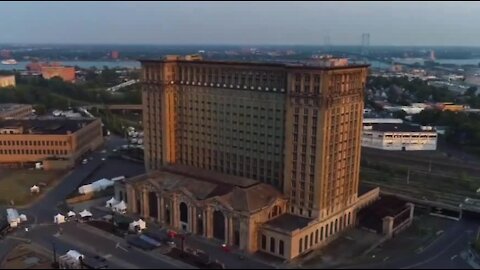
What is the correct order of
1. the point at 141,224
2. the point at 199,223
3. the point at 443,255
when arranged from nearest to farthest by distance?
the point at 443,255 < the point at 199,223 < the point at 141,224

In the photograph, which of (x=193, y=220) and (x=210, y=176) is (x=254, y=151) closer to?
(x=210, y=176)

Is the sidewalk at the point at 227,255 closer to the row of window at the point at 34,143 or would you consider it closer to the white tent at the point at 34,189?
the white tent at the point at 34,189

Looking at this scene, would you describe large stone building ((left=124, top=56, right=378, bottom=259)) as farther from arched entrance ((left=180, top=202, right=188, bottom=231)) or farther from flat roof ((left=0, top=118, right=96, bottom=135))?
flat roof ((left=0, top=118, right=96, bottom=135))

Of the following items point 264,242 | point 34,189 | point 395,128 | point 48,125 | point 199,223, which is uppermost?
point 48,125

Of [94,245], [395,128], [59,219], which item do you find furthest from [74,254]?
[395,128]

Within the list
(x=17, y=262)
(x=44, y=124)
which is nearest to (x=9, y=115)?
(x=44, y=124)

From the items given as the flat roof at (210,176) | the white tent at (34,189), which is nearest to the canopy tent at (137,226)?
the flat roof at (210,176)

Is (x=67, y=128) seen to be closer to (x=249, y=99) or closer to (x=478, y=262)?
(x=249, y=99)
